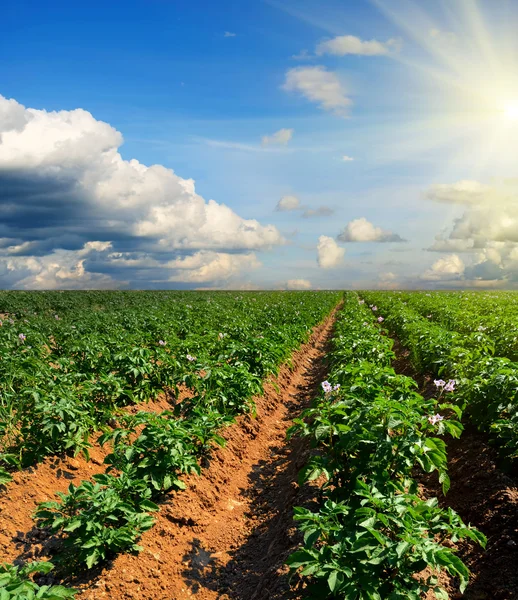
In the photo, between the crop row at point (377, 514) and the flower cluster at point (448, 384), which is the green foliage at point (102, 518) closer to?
the crop row at point (377, 514)

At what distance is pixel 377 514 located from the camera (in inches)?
116

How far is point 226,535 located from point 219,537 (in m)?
0.11

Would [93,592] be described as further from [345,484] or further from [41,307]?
[41,307]

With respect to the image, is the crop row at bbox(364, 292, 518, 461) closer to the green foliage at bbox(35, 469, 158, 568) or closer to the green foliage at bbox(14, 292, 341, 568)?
the green foliage at bbox(14, 292, 341, 568)

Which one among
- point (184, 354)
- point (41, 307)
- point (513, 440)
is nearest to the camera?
point (513, 440)

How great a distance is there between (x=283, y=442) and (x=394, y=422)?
4.72 meters

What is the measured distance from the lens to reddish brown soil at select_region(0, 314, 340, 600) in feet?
13.6

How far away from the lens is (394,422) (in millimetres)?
3820

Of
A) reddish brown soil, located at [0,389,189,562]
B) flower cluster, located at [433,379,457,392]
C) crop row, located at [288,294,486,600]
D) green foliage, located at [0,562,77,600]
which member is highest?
flower cluster, located at [433,379,457,392]

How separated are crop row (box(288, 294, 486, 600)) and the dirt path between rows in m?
0.80

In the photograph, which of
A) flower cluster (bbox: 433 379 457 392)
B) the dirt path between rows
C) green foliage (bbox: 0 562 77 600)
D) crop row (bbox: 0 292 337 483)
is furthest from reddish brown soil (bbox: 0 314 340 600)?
flower cluster (bbox: 433 379 457 392)

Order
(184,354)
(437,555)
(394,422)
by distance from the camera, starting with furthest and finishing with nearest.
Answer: (184,354), (394,422), (437,555)

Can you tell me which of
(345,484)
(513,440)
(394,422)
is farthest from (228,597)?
(513,440)

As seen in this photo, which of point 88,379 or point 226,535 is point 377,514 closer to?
point 226,535
